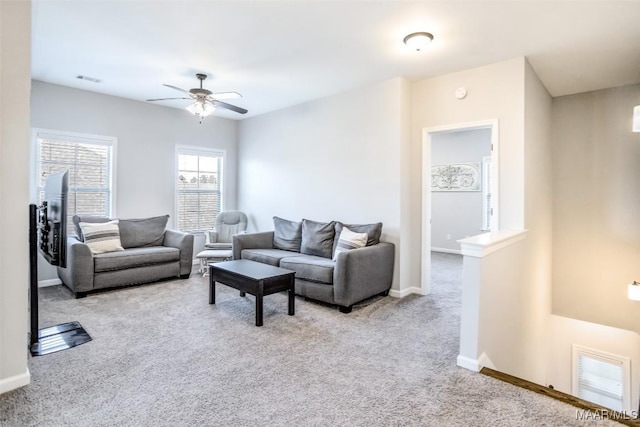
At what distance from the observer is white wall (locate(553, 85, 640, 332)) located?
4.35 meters

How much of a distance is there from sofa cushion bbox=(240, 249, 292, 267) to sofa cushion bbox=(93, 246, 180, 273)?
3.32 ft

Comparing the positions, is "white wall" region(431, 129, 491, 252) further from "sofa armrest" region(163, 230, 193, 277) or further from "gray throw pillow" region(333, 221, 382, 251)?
"sofa armrest" region(163, 230, 193, 277)

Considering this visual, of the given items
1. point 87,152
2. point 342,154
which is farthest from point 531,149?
point 87,152

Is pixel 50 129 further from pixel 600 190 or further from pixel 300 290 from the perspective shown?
pixel 600 190

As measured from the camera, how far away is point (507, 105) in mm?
3598

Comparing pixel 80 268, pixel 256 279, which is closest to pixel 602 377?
pixel 256 279

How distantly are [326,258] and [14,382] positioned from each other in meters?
3.02

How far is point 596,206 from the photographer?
4.57 m

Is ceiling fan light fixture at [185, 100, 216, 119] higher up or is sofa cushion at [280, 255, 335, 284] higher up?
ceiling fan light fixture at [185, 100, 216, 119]

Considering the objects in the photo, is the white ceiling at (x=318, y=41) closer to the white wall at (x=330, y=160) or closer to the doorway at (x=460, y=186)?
the white wall at (x=330, y=160)

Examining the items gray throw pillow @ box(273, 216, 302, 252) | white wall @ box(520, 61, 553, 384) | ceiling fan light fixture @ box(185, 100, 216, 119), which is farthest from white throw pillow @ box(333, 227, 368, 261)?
ceiling fan light fixture @ box(185, 100, 216, 119)

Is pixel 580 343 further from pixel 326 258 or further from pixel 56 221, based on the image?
pixel 56 221

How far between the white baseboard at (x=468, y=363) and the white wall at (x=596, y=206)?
3432 mm

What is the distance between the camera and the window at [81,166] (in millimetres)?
4465
